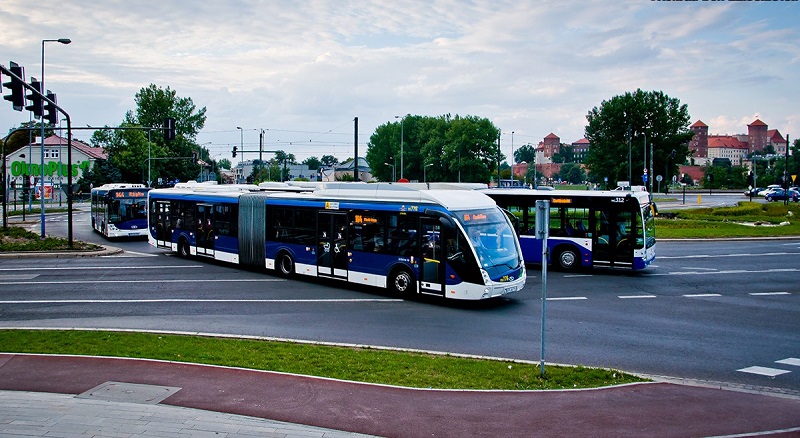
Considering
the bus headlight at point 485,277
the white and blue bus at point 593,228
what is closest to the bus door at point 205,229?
the white and blue bus at point 593,228

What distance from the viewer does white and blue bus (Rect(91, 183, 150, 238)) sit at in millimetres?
35812

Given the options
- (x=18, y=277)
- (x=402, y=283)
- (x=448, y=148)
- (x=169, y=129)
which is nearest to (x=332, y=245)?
(x=402, y=283)

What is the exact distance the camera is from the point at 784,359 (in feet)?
41.3

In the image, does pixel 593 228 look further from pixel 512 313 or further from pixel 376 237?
pixel 376 237

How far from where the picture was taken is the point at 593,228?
23094 mm

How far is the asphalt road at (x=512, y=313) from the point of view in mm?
12930

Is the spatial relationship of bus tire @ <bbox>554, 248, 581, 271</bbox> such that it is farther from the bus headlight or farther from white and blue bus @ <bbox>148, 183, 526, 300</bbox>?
the bus headlight

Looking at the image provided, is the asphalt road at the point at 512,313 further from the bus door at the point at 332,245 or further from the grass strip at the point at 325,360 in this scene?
the grass strip at the point at 325,360

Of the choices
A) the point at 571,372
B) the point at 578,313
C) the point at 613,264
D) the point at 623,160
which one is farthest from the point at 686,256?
the point at 623,160

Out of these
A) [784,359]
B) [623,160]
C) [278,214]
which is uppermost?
[623,160]

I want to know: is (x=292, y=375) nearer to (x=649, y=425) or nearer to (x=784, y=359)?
(x=649, y=425)

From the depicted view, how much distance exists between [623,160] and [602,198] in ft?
225

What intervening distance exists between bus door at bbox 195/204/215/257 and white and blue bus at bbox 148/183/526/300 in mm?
81

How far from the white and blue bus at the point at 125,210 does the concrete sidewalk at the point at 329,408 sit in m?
26.1
